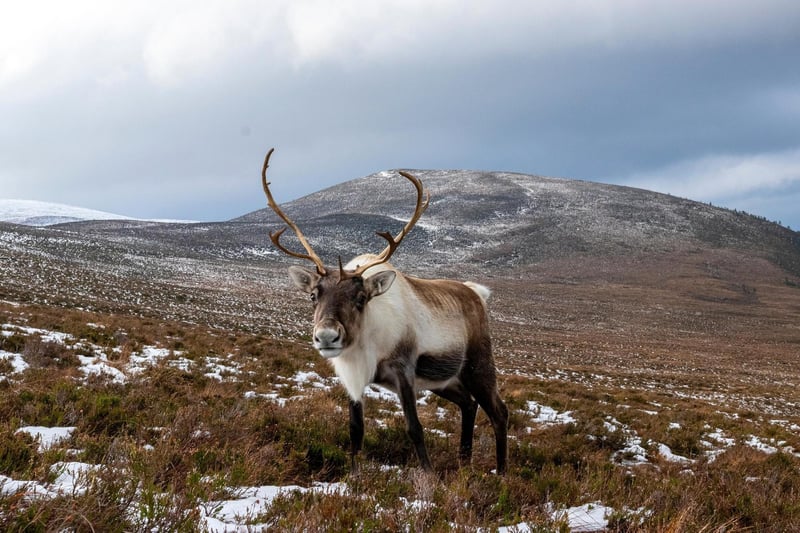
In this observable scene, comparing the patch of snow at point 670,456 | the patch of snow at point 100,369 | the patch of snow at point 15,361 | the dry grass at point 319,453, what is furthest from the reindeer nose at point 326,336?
the patch of snow at point 670,456

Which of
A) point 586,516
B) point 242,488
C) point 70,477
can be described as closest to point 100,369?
point 70,477

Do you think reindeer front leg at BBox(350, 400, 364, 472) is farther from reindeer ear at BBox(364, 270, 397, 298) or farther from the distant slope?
the distant slope

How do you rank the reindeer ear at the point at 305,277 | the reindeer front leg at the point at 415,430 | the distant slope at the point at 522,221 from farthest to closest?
the distant slope at the point at 522,221 < the reindeer ear at the point at 305,277 < the reindeer front leg at the point at 415,430

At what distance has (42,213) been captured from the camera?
14988cm

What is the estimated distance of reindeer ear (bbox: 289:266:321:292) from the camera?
5.42 metres

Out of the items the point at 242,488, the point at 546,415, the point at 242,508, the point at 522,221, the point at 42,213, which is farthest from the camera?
the point at 42,213

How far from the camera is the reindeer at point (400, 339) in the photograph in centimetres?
500

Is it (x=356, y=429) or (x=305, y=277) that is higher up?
(x=305, y=277)

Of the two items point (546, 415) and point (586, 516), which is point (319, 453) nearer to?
point (586, 516)

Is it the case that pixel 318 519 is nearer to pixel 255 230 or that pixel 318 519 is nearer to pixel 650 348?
pixel 650 348

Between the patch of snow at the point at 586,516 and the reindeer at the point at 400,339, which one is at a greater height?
the reindeer at the point at 400,339

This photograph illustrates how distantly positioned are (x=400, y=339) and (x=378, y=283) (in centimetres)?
64

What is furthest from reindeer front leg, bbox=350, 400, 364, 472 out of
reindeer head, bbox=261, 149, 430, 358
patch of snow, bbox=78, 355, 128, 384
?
patch of snow, bbox=78, 355, 128, 384

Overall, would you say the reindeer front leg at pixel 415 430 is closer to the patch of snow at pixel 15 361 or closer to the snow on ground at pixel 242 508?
the snow on ground at pixel 242 508
